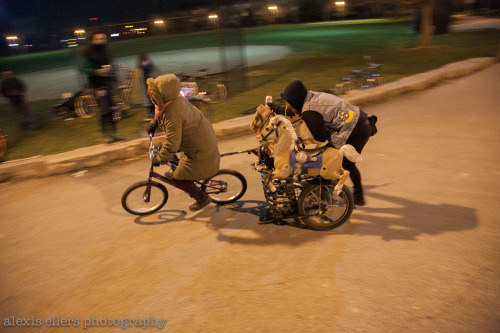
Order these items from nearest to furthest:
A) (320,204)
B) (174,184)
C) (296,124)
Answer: (296,124), (320,204), (174,184)

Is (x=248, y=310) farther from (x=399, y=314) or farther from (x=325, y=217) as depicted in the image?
(x=325, y=217)

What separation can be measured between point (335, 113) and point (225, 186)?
70.4 inches

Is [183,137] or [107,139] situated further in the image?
[107,139]

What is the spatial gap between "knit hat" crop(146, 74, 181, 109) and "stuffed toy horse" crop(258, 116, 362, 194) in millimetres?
1073

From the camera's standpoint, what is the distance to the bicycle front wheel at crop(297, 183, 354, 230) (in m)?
4.27

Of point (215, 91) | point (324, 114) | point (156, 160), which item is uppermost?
point (324, 114)

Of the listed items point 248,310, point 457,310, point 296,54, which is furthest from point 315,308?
point 296,54

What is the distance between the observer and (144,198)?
4.88 m

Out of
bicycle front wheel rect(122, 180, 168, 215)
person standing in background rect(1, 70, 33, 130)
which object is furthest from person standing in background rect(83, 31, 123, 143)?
bicycle front wheel rect(122, 180, 168, 215)

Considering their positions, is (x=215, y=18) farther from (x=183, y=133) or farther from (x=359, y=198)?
(x=359, y=198)

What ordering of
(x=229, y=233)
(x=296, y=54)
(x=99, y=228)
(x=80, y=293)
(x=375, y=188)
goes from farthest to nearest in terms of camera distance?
(x=296, y=54)
(x=375, y=188)
(x=99, y=228)
(x=229, y=233)
(x=80, y=293)

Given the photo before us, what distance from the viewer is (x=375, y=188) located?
5.40 metres

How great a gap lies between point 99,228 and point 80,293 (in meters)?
1.30

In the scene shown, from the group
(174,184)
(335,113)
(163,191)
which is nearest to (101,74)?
(163,191)
